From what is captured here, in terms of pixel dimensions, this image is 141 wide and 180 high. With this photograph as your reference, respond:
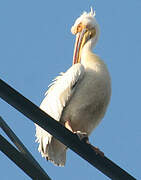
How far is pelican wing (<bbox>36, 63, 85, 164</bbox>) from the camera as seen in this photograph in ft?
25.1

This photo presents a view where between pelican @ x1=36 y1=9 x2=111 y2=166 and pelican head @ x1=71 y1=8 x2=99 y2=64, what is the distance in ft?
3.07

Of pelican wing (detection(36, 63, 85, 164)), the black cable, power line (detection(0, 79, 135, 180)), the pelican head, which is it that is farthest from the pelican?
the black cable

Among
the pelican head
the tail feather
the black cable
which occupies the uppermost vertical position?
the pelican head

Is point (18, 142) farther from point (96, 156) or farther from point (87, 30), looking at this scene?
point (87, 30)

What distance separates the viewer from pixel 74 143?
449cm

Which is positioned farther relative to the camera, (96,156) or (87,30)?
(87,30)

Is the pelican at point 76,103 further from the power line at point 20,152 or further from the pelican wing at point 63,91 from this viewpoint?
→ the power line at point 20,152

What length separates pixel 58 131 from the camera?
4.39 meters

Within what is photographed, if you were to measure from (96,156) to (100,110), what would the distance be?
3.36 m

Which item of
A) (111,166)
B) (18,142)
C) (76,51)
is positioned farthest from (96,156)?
(76,51)

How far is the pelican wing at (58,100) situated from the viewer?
7.64 metres

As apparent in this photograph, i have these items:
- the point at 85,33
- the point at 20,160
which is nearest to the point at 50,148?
the point at 85,33

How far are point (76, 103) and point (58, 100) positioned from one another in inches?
9.8

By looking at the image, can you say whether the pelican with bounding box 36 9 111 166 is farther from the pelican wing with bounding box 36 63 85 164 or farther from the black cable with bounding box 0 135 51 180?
the black cable with bounding box 0 135 51 180
